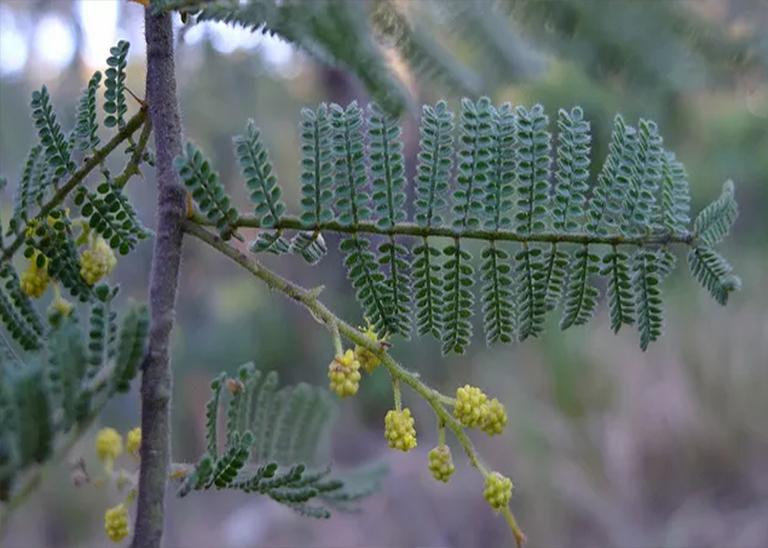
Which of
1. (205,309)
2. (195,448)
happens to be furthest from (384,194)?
(205,309)

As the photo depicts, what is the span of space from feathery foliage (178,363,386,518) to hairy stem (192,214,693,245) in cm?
13

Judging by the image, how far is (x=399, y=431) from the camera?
18.9 inches

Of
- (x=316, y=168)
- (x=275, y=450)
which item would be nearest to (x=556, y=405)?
(x=275, y=450)

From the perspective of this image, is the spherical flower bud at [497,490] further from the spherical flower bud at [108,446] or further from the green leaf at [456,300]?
the spherical flower bud at [108,446]

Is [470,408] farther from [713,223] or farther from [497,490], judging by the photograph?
[713,223]

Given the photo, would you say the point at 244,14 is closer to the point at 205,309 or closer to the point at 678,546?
the point at 678,546

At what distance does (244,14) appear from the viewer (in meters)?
0.41

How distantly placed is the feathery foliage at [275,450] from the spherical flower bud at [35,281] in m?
0.13

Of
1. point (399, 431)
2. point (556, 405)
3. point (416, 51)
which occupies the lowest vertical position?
point (399, 431)

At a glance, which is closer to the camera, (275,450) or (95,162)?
(95,162)

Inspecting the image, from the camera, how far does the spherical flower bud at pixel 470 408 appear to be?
487 mm

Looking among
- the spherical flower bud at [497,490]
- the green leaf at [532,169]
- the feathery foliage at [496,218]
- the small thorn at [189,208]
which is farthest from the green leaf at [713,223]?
the small thorn at [189,208]

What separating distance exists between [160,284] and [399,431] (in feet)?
0.57

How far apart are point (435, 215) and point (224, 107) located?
3.98 metres
